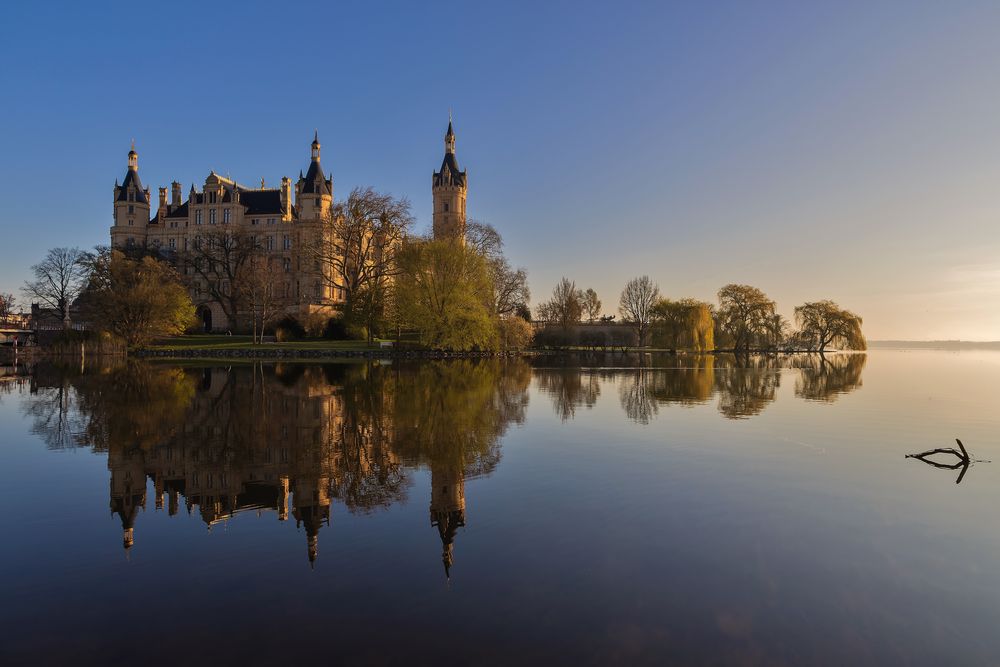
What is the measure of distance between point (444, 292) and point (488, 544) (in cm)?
4342

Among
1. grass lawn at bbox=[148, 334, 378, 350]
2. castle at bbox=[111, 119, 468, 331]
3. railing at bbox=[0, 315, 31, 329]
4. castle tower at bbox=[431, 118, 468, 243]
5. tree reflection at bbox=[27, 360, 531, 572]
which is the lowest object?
tree reflection at bbox=[27, 360, 531, 572]

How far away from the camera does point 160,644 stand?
5.03m

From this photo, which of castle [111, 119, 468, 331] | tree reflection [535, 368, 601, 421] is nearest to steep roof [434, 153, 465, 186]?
castle [111, 119, 468, 331]

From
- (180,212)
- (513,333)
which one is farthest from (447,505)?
(180,212)

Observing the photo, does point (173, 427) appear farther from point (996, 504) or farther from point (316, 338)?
point (316, 338)

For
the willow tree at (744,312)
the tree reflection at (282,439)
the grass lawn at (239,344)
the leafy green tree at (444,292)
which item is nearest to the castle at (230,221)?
the grass lawn at (239,344)

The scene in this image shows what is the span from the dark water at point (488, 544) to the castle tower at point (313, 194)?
6762 cm

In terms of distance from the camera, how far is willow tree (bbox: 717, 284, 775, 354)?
86875 mm

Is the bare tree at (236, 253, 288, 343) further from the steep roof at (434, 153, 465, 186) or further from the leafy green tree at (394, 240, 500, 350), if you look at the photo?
the steep roof at (434, 153, 465, 186)

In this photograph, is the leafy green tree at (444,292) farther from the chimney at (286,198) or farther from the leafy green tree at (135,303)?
the chimney at (286,198)

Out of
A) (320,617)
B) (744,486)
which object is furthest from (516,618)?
(744,486)

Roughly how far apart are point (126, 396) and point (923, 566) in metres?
23.5

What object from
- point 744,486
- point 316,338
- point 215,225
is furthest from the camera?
point 215,225

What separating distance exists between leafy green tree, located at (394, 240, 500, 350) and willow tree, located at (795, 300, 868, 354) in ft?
214
